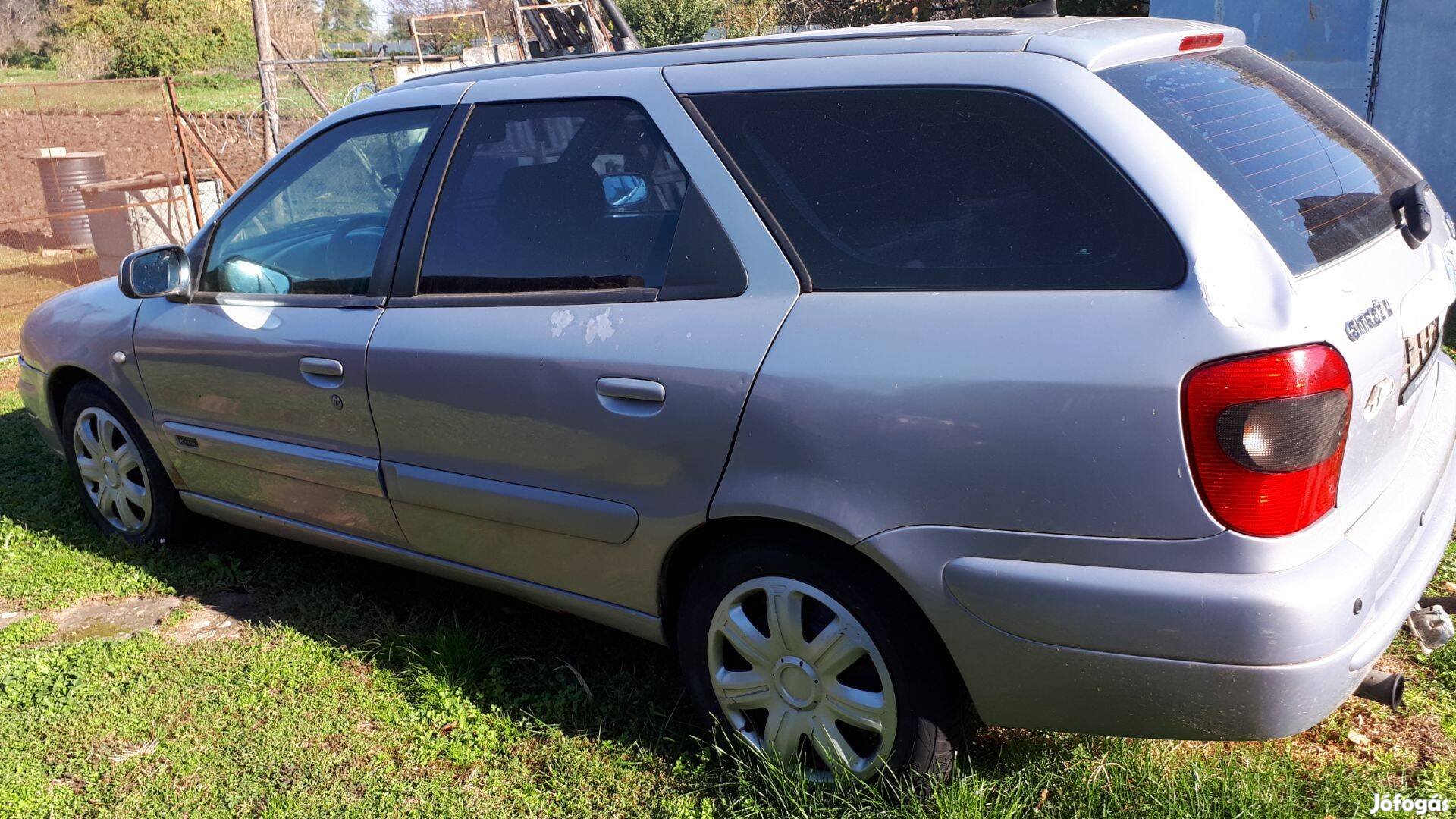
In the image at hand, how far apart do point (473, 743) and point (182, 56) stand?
34.2 meters

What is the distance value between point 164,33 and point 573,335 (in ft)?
113

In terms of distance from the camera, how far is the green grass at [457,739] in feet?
8.41

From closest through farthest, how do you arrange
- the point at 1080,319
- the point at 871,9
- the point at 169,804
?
the point at 1080,319 < the point at 169,804 < the point at 871,9

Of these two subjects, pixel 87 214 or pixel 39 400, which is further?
pixel 87 214

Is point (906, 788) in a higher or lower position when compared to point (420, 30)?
lower

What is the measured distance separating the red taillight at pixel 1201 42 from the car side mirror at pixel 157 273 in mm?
3199

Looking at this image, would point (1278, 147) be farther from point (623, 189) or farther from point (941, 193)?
point (623, 189)

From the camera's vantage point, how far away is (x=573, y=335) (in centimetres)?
279

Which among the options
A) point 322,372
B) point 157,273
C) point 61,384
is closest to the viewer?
point 322,372

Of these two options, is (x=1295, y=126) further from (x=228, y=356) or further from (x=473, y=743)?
(x=228, y=356)

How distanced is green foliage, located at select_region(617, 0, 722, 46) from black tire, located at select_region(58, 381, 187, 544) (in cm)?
2532

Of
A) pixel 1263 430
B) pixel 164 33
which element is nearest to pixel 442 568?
pixel 1263 430

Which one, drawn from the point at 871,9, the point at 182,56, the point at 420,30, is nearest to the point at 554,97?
the point at 871,9

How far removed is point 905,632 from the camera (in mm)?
2410
